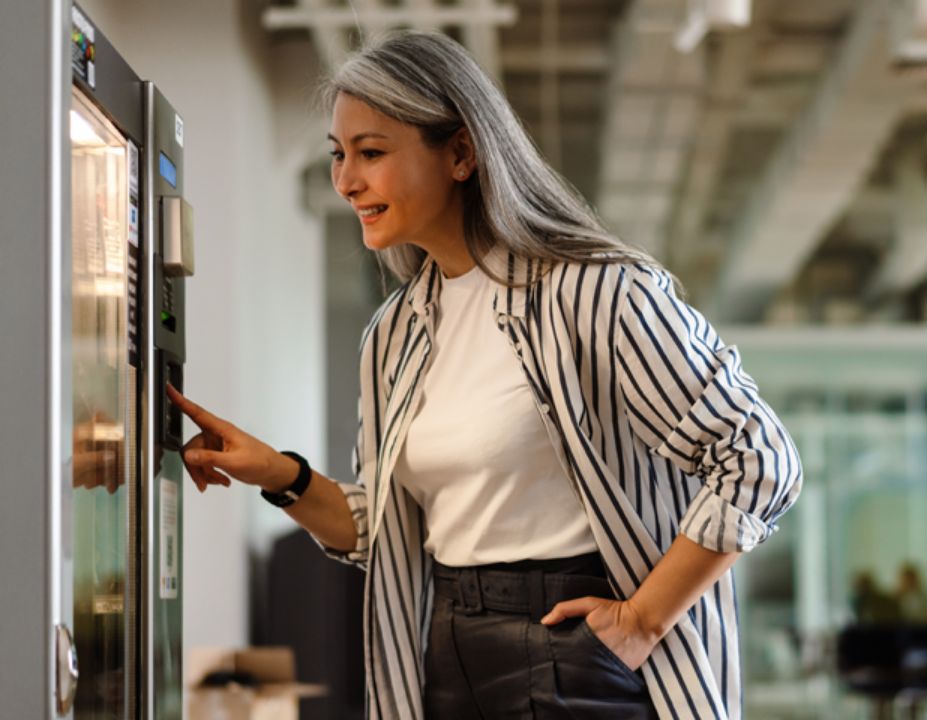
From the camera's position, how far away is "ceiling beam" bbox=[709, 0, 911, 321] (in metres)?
Result: 6.23

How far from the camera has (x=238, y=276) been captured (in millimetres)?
5203

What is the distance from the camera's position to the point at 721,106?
25.2 ft

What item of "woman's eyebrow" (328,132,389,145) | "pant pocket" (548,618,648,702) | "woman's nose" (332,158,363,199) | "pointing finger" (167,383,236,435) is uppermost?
"woman's eyebrow" (328,132,389,145)

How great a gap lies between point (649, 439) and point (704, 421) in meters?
0.09

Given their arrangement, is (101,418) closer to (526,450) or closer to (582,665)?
(526,450)

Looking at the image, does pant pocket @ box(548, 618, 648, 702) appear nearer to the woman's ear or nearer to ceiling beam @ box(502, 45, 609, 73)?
the woman's ear

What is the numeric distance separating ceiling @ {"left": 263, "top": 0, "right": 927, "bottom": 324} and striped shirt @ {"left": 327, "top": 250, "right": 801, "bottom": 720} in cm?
253

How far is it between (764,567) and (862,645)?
4.11 meters

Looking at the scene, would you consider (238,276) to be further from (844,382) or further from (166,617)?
(844,382)

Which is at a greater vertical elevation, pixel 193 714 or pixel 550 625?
pixel 550 625

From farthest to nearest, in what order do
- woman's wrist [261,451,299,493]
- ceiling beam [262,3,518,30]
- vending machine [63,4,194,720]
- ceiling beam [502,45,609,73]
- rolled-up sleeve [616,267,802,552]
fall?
1. ceiling beam [502,45,609,73]
2. ceiling beam [262,3,518,30]
3. woman's wrist [261,451,299,493]
4. rolled-up sleeve [616,267,802,552]
5. vending machine [63,4,194,720]

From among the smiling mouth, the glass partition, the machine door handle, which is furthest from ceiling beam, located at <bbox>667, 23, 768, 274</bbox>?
the machine door handle

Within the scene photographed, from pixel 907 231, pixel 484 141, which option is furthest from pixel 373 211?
pixel 907 231

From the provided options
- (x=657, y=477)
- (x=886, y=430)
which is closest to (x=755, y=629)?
(x=886, y=430)
